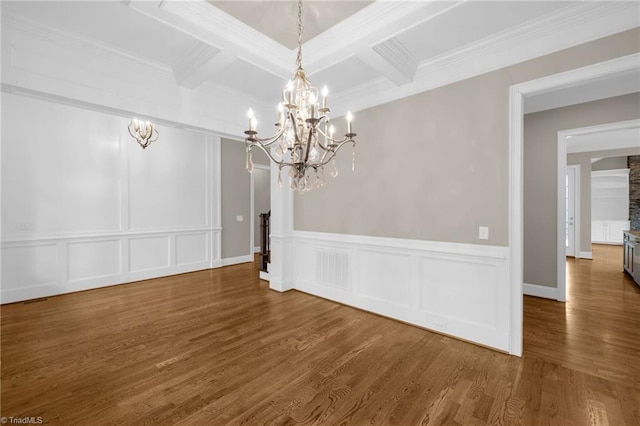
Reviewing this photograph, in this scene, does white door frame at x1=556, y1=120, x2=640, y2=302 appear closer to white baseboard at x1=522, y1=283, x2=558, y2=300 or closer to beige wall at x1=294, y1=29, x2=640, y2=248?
white baseboard at x1=522, y1=283, x2=558, y2=300

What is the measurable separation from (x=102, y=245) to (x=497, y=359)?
6.00m

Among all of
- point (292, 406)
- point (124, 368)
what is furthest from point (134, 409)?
point (292, 406)

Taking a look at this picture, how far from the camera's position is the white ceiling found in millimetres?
2262

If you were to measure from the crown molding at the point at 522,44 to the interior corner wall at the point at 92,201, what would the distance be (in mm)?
4475

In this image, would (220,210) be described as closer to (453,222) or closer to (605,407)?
(453,222)

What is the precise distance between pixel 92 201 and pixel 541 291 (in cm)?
750

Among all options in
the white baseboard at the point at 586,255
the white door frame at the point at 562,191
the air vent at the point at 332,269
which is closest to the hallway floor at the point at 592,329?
the white door frame at the point at 562,191

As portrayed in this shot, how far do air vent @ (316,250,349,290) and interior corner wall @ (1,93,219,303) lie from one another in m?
3.31

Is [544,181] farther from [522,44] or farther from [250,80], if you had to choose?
[250,80]

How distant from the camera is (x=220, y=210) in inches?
262

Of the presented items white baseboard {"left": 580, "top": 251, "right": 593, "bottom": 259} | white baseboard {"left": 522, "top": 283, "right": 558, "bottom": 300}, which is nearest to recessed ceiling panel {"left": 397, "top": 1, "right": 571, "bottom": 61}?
white baseboard {"left": 522, "top": 283, "right": 558, "bottom": 300}

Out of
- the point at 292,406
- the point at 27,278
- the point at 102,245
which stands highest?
the point at 102,245

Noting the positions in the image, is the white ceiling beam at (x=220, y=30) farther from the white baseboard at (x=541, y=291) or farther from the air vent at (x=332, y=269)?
the white baseboard at (x=541, y=291)

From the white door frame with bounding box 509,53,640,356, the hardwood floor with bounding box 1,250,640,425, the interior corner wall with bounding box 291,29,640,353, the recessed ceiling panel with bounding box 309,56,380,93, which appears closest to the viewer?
the hardwood floor with bounding box 1,250,640,425
